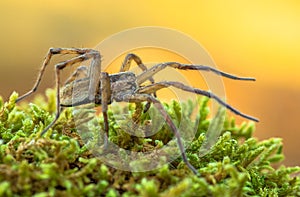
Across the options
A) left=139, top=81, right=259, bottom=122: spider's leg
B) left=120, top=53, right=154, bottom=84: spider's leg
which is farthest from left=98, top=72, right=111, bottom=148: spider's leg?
left=120, top=53, right=154, bottom=84: spider's leg

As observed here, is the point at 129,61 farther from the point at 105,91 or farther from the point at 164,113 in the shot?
the point at 164,113

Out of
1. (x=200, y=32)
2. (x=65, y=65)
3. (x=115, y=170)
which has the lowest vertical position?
(x=115, y=170)

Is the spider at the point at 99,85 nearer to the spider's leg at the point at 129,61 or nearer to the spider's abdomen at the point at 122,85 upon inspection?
the spider's abdomen at the point at 122,85

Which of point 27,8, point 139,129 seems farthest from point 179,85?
point 27,8

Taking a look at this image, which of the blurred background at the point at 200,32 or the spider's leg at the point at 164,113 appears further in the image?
the blurred background at the point at 200,32

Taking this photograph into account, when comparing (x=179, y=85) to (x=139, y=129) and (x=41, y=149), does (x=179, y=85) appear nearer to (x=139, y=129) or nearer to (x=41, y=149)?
(x=139, y=129)

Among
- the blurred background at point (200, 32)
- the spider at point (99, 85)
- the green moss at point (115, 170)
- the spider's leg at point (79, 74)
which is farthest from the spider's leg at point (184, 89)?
the blurred background at point (200, 32)

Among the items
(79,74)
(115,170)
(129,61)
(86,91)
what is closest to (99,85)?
(86,91)
